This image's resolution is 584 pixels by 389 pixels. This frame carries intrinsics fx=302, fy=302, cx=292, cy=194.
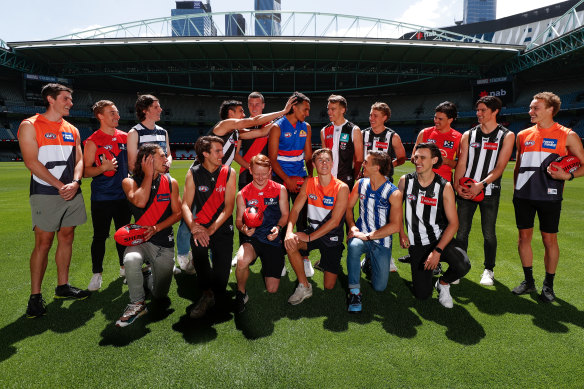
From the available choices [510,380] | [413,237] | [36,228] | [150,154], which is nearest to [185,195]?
[150,154]

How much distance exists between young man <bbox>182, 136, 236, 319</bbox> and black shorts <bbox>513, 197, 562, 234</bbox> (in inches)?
140

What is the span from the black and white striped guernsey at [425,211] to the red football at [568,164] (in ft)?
4.00

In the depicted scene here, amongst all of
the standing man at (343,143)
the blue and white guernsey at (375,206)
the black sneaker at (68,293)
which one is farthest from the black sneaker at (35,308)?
the standing man at (343,143)

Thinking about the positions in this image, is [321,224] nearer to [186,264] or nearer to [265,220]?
[265,220]

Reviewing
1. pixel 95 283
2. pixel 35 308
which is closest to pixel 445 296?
pixel 95 283

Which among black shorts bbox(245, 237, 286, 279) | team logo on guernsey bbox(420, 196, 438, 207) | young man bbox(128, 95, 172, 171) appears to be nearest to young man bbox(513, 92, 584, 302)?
team logo on guernsey bbox(420, 196, 438, 207)

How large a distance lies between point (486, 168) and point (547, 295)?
5.38 ft

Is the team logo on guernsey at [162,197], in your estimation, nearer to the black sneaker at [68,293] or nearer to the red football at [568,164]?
the black sneaker at [68,293]

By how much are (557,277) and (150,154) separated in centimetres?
535

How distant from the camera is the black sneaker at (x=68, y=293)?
3445 mm

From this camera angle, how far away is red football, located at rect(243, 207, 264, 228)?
3.25 m

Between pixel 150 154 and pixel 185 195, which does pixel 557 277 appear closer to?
pixel 185 195

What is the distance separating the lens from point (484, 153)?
4020 millimetres

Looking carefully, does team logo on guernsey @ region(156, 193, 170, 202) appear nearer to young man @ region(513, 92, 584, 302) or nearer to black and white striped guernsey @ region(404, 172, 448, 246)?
black and white striped guernsey @ region(404, 172, 448, 246)
